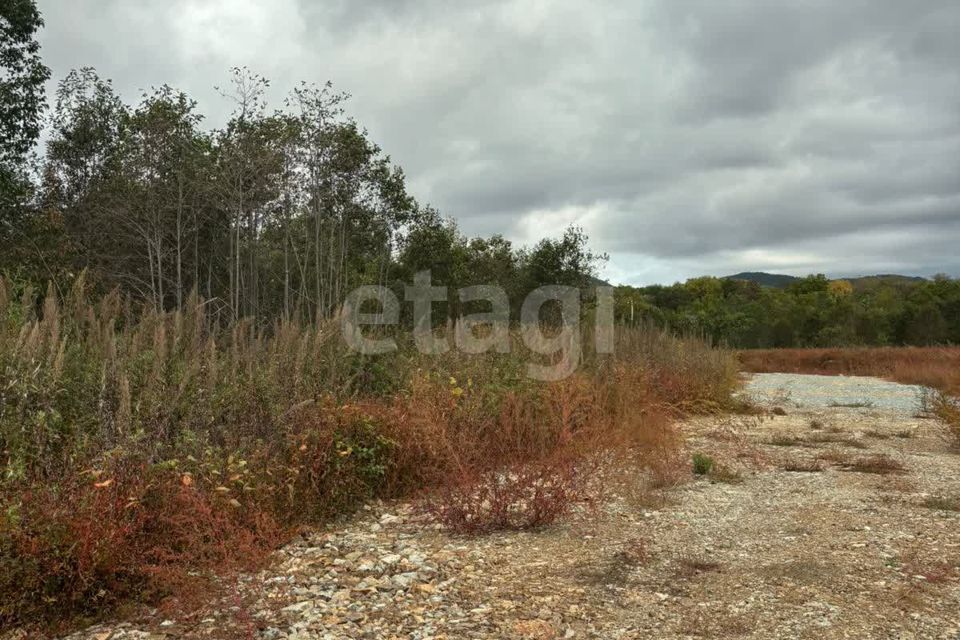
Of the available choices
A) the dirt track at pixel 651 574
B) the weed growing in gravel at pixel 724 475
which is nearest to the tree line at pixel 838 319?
the weed growing in gravel at pixel 724 475

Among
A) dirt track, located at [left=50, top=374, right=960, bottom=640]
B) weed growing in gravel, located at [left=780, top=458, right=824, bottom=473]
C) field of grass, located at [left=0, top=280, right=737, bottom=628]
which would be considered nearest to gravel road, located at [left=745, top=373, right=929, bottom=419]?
weed growing in gravel, located at [left=780, top=458, right=824, bottom=473]

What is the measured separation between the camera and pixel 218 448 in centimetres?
399

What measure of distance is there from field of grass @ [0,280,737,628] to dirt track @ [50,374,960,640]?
24 centimetres

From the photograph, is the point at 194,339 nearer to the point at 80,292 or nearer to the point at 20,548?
the point at 80,292

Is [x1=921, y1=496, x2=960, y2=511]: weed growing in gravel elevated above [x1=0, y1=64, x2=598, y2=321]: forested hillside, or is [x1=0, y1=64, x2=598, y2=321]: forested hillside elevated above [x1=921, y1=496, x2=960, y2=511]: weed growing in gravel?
[x1=0, y1=64, x2=598, y2=321]: forested hillside

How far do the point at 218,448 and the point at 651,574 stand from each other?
8.13 feet

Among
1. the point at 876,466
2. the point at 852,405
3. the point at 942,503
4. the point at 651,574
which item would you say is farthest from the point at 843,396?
the point at 651,574

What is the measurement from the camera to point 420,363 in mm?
6602

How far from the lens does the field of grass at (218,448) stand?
299cm

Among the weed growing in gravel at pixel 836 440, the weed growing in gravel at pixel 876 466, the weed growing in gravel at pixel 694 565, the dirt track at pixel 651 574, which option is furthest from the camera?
the weed growing in gravel at pixel 836 440

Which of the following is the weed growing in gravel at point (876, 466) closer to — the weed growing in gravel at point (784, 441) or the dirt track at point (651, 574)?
the dirt track at point (651, 574)

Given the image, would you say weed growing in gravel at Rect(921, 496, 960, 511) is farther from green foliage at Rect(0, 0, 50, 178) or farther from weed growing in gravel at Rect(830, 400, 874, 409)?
green foliage at Rect(0, 0, 50, 178)

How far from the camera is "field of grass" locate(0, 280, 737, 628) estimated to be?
9.82 ft

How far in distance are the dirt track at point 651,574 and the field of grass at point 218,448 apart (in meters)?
0.24
